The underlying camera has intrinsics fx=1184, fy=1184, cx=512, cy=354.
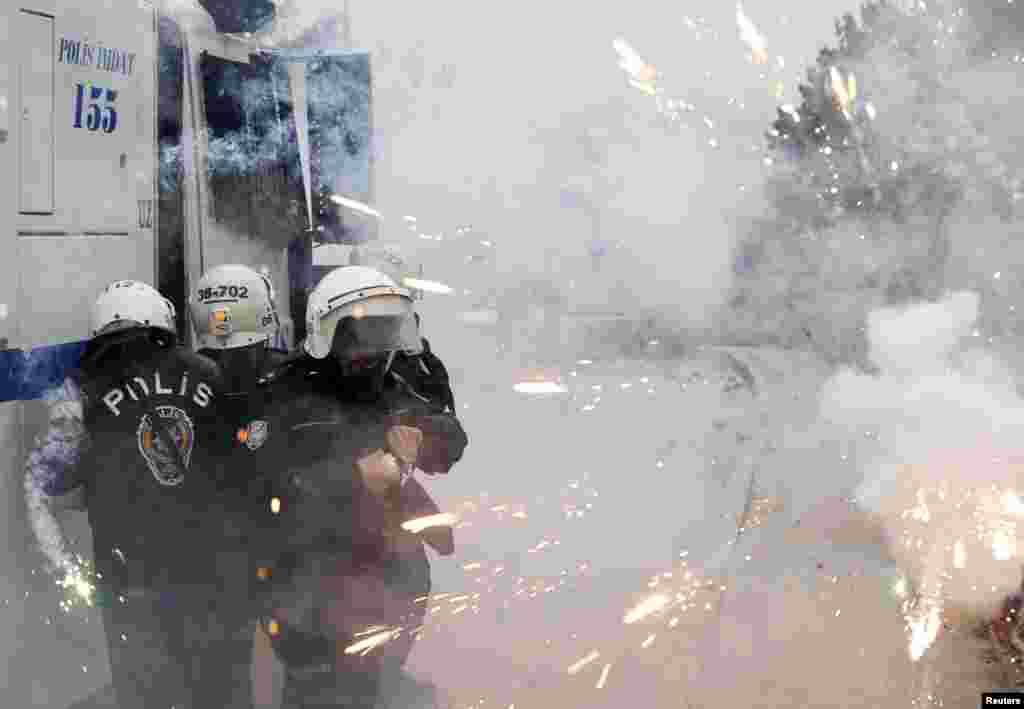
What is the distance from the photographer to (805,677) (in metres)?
Result: 4.66

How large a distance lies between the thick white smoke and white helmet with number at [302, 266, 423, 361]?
3.32 m

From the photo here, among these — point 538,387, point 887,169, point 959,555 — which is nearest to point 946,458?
point 959,555

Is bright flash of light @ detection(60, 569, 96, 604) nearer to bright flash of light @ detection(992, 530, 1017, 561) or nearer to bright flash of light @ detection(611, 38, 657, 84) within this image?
bright flash of light @ detection(992, 530, 1017, 561)

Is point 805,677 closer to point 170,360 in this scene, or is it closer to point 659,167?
point 170,360

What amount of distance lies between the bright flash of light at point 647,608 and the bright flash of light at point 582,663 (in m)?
0.53

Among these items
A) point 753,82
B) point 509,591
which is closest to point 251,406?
point 509,591

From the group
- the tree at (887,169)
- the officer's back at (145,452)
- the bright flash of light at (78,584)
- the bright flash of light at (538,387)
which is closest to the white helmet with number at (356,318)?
the officer's back at (145,452)

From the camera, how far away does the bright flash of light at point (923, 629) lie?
4.96m

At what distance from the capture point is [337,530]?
354 centimetres

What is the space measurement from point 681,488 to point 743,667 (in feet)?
13.0

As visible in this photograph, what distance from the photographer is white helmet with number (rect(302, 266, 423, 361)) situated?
140 inches

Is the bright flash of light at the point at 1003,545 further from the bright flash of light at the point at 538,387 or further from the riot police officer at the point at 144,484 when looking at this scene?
the bright flash of light at the point at 538,387

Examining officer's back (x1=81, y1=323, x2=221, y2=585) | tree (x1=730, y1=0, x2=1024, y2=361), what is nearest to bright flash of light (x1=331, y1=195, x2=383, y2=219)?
officer's back (x1=81, y1=323, x2=221, y2=585)

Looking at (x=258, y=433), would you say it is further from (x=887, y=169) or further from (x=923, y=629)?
(x=887, y=169)
